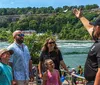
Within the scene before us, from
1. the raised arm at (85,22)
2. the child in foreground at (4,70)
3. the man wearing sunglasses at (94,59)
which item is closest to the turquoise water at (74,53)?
the child in foreground at (4,70)

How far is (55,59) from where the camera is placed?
320 inches

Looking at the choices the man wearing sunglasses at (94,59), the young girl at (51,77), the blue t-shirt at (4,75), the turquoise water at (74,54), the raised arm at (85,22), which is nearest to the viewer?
the man wearing sunglasses at (94,59)

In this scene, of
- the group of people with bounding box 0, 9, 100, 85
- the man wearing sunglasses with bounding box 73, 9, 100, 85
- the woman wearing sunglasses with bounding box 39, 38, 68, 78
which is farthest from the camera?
the woman wearing sunglasses with bounding box 39, 38, 68, 78

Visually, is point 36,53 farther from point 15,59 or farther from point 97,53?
point 97,53

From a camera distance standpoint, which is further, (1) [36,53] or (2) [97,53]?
(1) [36,53]

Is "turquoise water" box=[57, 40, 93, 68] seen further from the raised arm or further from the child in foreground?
the raised arm

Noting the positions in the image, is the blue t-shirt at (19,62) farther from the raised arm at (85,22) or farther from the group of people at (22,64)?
the raised arm at (85,22)

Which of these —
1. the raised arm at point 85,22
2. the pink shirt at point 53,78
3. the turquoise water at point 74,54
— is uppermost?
the raised arm at point 85,22

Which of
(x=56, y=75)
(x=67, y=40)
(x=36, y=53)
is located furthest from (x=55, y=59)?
(x=67, y=40)

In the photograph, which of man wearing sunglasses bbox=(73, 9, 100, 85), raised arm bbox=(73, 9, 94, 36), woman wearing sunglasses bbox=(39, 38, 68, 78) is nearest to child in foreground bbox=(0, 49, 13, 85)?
raised arm bbox=(73, 9, 94, 36)

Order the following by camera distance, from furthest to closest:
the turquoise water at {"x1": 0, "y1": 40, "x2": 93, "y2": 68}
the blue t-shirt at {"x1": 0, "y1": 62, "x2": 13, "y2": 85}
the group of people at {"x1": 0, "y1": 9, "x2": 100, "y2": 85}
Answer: the turquoise water at {"x1": 0, "y1": 40, "x2": 93, "y2": 68}
the group of people at {"x1": 0, "y1": 9, "x2": 100, "y2": 85}
the blue t-shirt at {"x1": 0, "y1": 62, "x2": 13, "y2": 85}

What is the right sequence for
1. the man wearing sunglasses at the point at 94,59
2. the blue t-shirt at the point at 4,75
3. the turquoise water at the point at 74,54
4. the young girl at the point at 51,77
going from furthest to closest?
the turquoise water at the point at 74,54, the young girl at the point at 51,77, the blue t-shirt at the point at 4,75, the man wearing sunglasses at the point at 94,59

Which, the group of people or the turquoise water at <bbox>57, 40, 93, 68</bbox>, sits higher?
the group of people

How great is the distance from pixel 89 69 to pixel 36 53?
1788 inches
